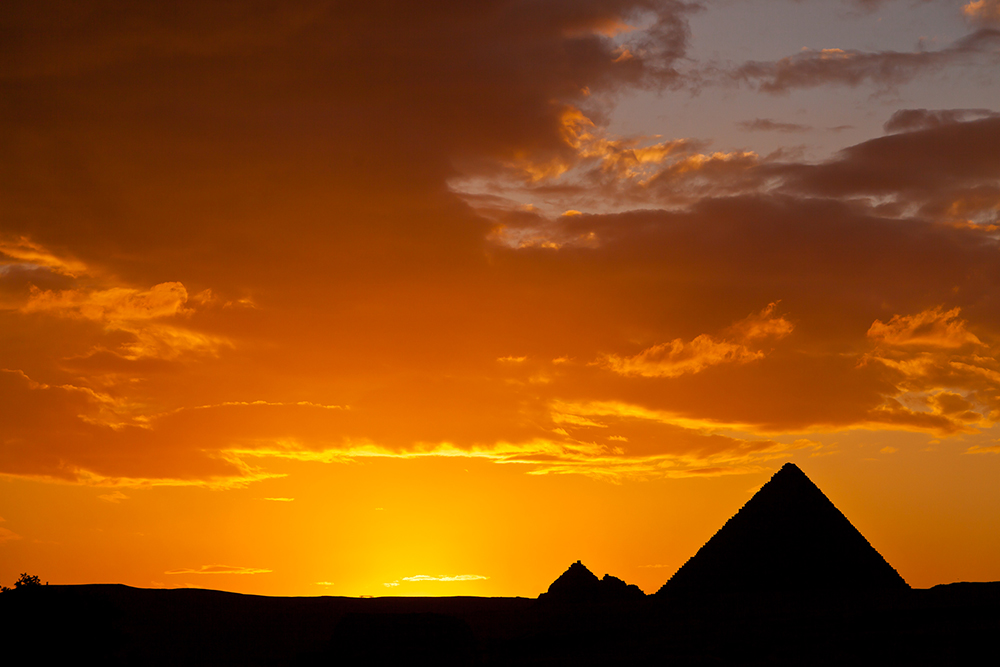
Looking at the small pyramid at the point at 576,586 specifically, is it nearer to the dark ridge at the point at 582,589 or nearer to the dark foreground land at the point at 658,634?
the dark ridge at the point at 582,589

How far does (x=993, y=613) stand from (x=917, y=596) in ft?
12.8

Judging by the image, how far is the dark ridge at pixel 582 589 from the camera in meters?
47.7

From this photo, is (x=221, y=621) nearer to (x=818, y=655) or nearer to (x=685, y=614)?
(x=685, y=614)

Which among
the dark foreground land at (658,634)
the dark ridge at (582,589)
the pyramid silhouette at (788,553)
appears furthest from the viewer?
the dark ridge at (582,589)

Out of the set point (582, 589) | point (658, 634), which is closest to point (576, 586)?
point (582, 589)

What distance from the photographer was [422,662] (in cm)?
2317

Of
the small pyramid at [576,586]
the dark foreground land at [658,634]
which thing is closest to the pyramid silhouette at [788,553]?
the dark foreground land at [658,634]

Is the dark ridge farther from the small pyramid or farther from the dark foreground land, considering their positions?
the dark foreground land

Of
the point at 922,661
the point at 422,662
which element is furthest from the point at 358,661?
the point at 922,661

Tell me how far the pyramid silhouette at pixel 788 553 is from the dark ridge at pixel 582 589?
20.0 meters

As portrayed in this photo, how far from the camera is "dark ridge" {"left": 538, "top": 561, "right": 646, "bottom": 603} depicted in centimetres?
4769

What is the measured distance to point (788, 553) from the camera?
27078 millimetres

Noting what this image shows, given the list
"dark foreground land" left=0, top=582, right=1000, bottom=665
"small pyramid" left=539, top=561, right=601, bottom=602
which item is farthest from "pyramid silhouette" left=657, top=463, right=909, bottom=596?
"small pyramid" left=539, top=561, right=601, bottom=602

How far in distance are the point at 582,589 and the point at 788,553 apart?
22574 mm
